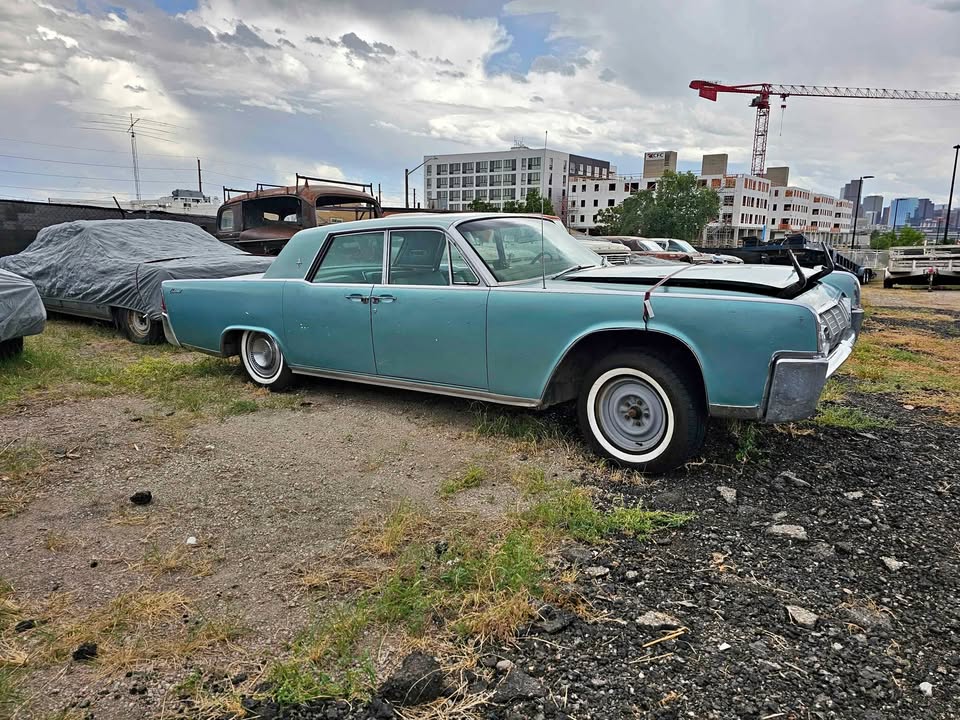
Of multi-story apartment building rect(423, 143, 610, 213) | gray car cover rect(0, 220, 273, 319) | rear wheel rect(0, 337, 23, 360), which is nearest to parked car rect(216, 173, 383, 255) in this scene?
gray car cover rect(0, 220, 273, 319)

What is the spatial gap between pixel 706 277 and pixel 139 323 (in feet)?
22.1

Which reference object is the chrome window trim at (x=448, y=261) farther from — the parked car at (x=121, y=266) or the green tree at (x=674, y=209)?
the green tree at (x=674, y=209)

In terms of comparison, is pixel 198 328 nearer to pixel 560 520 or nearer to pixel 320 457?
pixel 320 457

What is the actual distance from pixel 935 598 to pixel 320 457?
3136 mm

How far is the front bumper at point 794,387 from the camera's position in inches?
121

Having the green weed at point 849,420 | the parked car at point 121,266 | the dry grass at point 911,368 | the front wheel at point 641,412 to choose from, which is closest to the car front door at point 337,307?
the front wheel at point 641,412

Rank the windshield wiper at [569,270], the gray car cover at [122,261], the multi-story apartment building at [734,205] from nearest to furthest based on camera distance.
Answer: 1. the windshield wiper at [569,270]
2. the gray car cover at [122,261]
3. the multi-story apartment building at [734,205]

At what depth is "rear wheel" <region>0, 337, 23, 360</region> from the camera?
606 cm

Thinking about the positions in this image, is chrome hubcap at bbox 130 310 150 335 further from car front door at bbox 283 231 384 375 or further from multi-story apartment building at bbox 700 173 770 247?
multi-story apartment building at bbox 700 173 770 247

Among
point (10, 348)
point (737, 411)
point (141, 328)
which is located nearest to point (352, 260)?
point (737, 411)

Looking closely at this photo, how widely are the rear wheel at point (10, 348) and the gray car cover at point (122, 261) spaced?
136 centimetres

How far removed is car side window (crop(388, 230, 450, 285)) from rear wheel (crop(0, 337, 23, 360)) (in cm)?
413

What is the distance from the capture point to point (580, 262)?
4.47 meters

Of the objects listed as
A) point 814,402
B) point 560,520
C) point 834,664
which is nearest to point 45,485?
point 560,520
